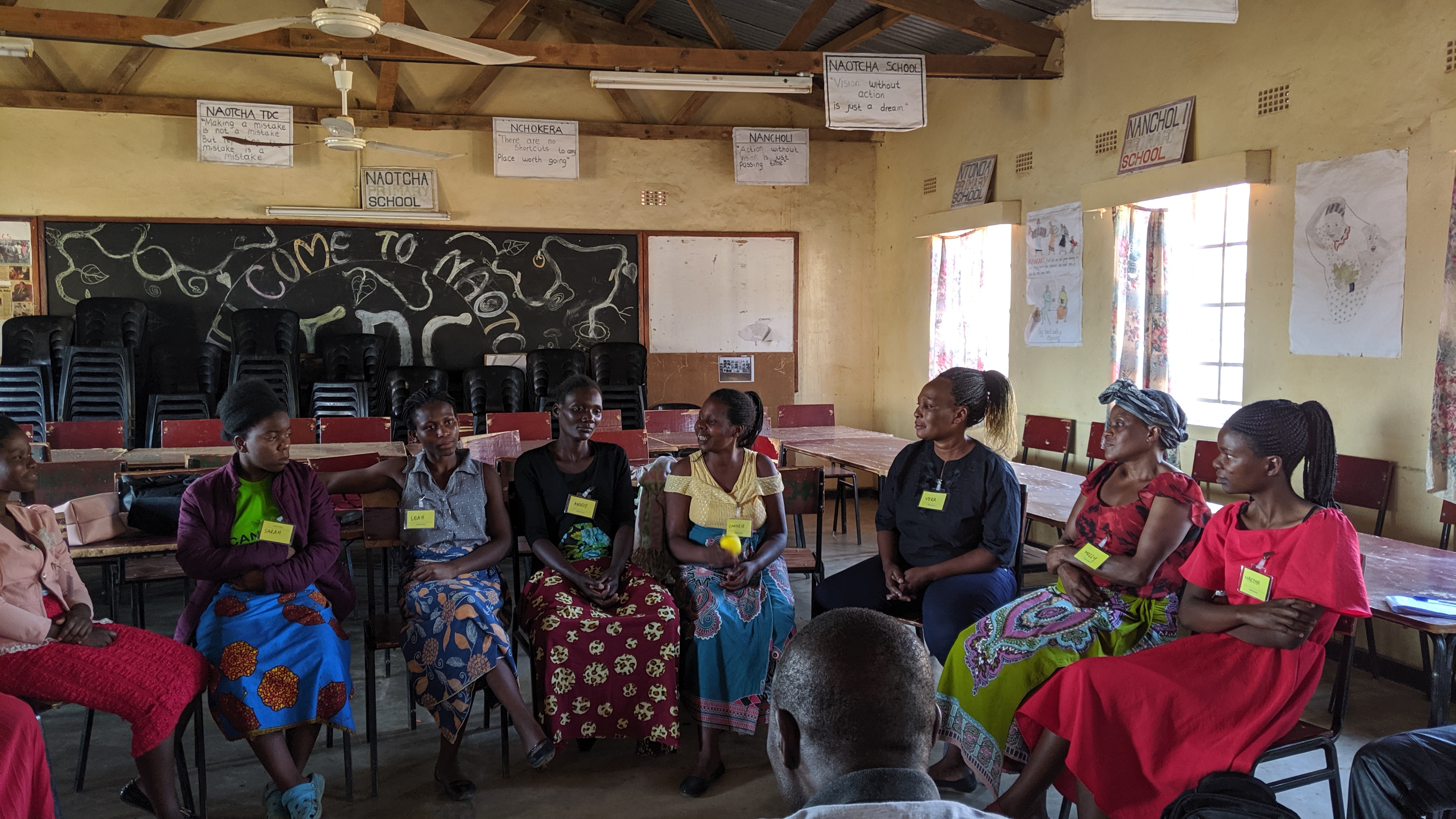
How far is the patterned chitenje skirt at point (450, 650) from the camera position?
2.89 metres

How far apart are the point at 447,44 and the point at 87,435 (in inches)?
121

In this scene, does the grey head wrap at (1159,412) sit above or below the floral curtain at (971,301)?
below

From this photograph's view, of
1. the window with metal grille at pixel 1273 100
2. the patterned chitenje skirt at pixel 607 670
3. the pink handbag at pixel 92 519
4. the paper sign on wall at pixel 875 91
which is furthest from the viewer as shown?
the paper sign on wall at pixel 875 91

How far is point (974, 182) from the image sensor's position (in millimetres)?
7410

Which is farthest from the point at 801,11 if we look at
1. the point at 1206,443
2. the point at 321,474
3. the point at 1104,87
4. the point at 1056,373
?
the point at 321,474

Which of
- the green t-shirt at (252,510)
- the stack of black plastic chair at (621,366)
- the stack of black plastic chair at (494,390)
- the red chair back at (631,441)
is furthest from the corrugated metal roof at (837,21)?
the green t-shirt at (252,510)

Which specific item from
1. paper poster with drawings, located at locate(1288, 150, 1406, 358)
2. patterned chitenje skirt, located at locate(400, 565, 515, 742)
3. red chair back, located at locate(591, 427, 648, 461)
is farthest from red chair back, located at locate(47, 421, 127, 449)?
paper poster with drawings, located at locate(1288, 150, 1406, 358)

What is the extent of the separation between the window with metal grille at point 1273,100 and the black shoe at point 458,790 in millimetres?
4931

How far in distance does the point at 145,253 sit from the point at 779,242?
18.2 ft

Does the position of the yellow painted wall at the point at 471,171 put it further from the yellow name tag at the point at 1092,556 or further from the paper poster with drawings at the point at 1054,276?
the yellow name tag at the point at 1092,556

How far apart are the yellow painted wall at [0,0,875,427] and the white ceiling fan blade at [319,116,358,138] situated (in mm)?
2138

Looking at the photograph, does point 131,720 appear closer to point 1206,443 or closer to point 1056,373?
point 1206,443

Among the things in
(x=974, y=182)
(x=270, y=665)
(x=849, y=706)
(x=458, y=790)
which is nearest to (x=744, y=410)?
(x=458, y=790)

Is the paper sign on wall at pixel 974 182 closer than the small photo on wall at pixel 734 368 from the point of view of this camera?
Yes
